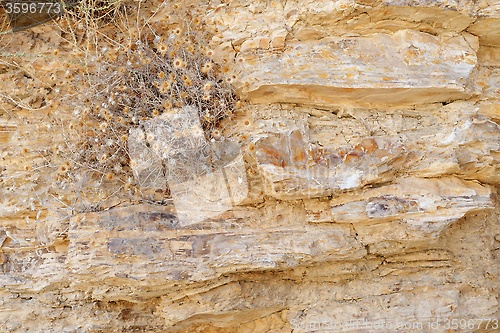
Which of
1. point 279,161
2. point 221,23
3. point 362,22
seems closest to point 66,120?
point 221,23

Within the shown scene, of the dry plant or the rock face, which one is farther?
the dry plant

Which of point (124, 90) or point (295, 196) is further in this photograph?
point (124, 90)

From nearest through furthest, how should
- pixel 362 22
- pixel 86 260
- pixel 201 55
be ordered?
1. pixel 86 260
2. pixel 362 22
3. pixel 201 55

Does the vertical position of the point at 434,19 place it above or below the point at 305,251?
above

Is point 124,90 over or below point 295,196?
over

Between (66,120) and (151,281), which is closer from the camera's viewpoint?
(151,281)

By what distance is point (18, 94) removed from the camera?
369 cm

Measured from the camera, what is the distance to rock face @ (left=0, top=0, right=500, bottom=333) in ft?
10.8

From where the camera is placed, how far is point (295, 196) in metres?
3.34

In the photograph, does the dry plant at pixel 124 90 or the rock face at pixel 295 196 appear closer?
the rock face at pixel 295 196

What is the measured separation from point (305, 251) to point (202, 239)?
30.2 inches

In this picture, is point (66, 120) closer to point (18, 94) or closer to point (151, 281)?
point (18, 94)

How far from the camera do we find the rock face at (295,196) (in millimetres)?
3293

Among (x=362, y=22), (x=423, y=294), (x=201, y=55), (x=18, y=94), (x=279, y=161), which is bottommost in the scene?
(x=423, y=294)
